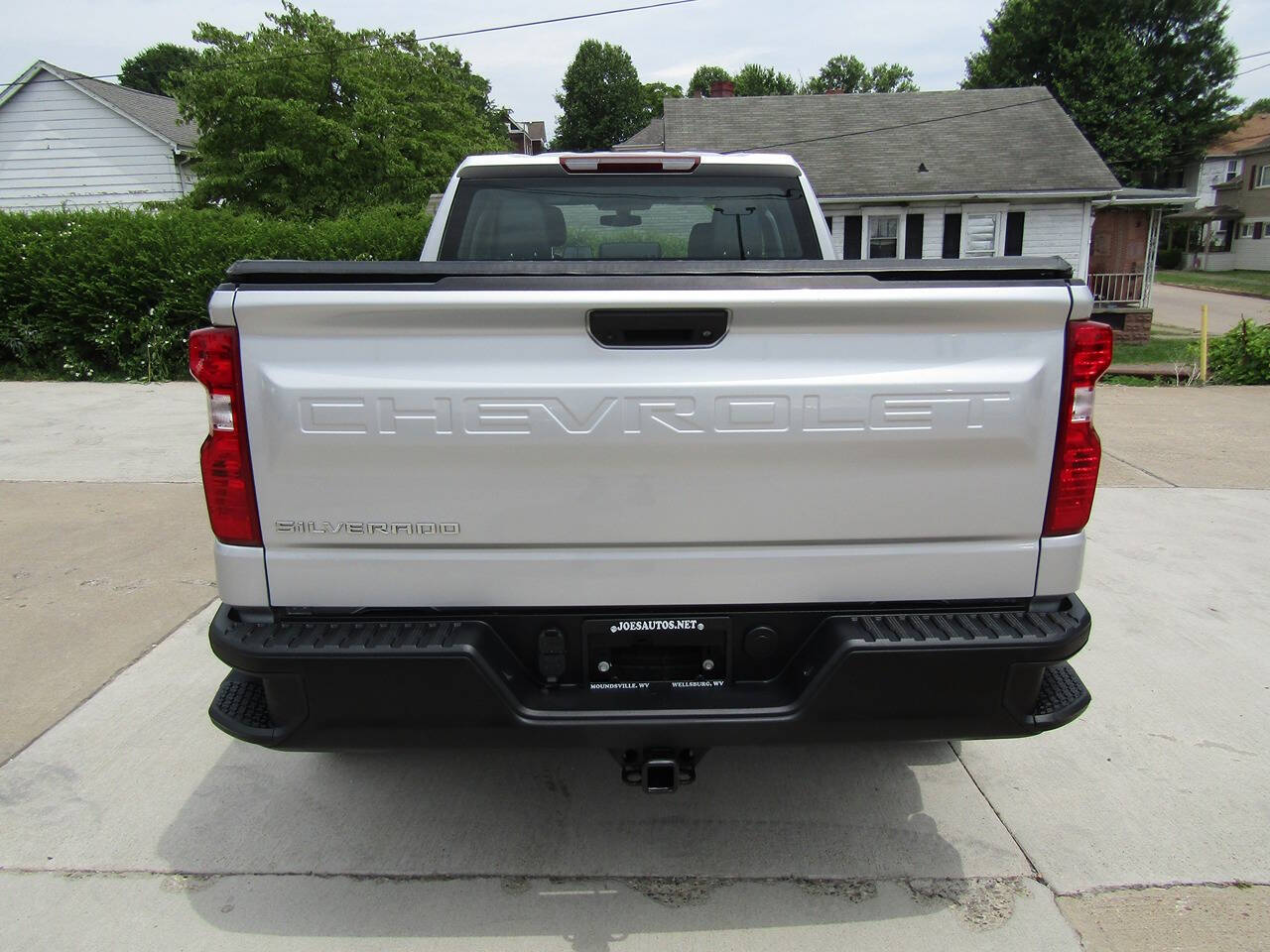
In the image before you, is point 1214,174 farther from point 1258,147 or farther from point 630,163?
point 630,163

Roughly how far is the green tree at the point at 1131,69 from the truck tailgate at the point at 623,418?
153 ft

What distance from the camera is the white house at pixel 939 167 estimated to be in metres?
22.0

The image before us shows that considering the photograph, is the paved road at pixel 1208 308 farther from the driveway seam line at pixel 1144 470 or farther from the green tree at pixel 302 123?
the green tree at pixel 302 123

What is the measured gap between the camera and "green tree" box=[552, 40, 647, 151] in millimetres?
62219

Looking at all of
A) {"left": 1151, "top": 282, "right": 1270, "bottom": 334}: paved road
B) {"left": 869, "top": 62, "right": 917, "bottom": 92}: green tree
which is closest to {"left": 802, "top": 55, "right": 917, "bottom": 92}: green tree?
{"left": 869, "top": 62, "right": 917, "bottom": 92}: green tree

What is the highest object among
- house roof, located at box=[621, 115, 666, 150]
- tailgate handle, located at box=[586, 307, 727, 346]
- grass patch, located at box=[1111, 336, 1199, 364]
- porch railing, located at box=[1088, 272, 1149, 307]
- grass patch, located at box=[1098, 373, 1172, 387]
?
house roof, located at box=[621, 115, 666, 150]

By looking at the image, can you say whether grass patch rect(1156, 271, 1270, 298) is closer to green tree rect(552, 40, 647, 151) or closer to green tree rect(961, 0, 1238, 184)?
green tree rect(961, 0, 1238, 184)

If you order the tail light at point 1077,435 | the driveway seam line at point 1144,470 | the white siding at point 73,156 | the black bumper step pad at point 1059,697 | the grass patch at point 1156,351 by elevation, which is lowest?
the grass patch at point 1156,351

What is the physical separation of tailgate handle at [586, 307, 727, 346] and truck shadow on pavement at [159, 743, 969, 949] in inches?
42.4

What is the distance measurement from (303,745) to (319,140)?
56.7 feet

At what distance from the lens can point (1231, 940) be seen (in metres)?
2.49

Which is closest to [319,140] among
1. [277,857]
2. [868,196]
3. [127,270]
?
[127,270]

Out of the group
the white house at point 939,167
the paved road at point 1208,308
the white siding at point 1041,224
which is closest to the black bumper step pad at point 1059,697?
the white house at point 939,167

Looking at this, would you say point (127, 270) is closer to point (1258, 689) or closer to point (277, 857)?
point (277, 857)
